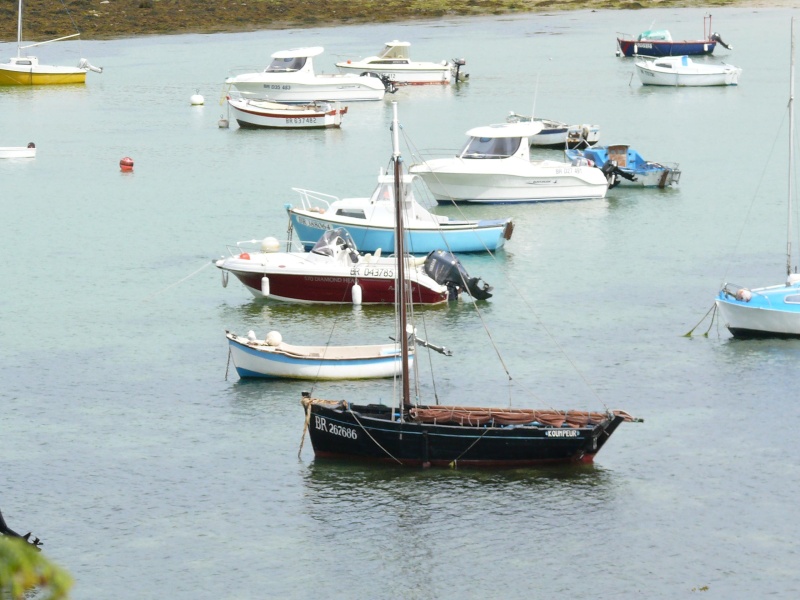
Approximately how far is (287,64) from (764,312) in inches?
2249

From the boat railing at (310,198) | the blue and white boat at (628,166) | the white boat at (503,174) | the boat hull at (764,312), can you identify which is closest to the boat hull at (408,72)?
the blue and white boat at (628,166)

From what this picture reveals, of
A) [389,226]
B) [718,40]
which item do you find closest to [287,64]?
[718,40]

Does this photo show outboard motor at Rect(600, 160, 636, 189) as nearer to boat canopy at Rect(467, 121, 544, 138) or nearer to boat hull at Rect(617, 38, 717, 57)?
boat canopy at Rect(467, 121, 544, 138)

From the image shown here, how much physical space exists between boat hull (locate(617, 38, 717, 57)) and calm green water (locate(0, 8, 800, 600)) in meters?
36.9

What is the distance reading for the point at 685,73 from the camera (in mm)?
92125

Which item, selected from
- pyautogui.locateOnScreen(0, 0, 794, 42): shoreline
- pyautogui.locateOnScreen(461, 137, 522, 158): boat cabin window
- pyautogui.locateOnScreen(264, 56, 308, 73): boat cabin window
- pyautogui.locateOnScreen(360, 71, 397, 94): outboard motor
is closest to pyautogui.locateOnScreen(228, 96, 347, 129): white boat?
pyautogui.locateOnScreen(264, 56, 308, 73): boat cabin window

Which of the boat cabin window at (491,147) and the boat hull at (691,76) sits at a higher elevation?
the boat hull at (691,76)

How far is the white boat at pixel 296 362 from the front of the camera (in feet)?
108

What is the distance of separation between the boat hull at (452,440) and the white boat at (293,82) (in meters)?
60.5

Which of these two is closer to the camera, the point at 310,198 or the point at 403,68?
the point at 310,198

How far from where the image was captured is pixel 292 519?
2578 cm

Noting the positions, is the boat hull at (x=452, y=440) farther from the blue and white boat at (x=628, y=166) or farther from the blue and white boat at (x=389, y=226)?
the blue and white boat at (x=628, y=166)

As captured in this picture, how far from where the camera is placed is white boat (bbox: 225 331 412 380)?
32.8 metres

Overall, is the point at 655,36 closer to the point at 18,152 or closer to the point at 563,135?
A: the point at 563,135
